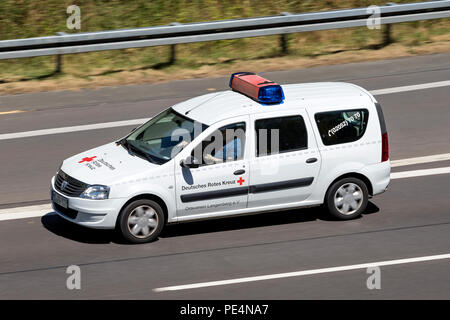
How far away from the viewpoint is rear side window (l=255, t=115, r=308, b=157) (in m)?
10.2

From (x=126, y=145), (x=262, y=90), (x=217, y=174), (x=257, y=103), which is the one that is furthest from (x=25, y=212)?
(x=262, y=90)

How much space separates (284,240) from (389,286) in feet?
5.59

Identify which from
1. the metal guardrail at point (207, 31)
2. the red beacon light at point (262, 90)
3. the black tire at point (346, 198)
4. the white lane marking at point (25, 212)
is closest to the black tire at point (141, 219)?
the white lane marking at point (25, 212)

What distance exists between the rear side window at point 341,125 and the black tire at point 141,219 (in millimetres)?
2315

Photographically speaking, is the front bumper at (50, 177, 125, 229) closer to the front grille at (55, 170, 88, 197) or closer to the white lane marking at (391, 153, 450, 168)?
the front grille at (55, 170, 88, 197)

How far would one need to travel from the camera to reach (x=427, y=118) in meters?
14.5

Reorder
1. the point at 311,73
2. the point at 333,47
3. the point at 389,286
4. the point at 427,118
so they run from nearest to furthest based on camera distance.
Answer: the point at 389,286, the point at 427,118, the point at 311,73, the point at 333,47

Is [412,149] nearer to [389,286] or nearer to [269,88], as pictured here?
[269,88]

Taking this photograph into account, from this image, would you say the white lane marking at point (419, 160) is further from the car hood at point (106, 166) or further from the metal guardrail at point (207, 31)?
Answer: the metal guardrail at point (207, 31)

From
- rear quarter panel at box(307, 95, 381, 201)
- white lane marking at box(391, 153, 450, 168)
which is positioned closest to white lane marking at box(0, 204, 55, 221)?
rear quarter panel at box(307, 95, 381, 201)

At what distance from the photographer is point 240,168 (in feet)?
33.2

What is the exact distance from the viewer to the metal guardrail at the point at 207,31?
53.9 feet

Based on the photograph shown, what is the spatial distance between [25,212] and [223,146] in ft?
9.94

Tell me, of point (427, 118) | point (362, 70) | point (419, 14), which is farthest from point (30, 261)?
point (419, 14)
